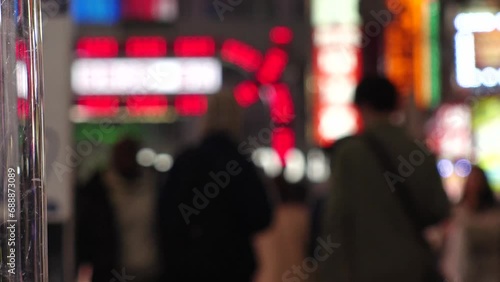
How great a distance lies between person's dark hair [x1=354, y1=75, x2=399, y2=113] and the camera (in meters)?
5.24

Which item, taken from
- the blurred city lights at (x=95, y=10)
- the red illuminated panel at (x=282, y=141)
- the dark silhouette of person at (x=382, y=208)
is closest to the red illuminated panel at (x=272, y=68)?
the red illuminated panel at (x=282, y=141)

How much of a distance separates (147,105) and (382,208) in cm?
1639

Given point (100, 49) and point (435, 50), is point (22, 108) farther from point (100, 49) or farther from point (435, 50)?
point (100, 49)

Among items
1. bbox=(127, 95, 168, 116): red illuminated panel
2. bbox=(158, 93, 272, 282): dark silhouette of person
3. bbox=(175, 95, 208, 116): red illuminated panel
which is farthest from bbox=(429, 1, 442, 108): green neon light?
bbox=(158, 93, 272, 282): dark silhouette of person

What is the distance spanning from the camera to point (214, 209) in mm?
5559

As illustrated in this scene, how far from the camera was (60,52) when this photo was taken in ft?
16.8

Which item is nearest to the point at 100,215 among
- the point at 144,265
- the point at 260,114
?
the point at 144,265

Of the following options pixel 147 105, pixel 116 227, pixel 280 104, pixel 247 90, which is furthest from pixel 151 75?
pixel 116 227

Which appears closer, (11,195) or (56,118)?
(11,195)

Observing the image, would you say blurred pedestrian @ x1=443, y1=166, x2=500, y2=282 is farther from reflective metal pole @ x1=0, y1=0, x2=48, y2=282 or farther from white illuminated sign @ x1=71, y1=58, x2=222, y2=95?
white illuminated sign @ x1=71, y1=58, x2=222, y2=95

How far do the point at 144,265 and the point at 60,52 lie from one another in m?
1.91

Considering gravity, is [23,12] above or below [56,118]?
above

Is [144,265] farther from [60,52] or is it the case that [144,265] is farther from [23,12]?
[23,12]

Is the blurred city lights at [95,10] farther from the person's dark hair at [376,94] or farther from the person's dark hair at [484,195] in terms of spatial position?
the person's dark hair at [376,94]
